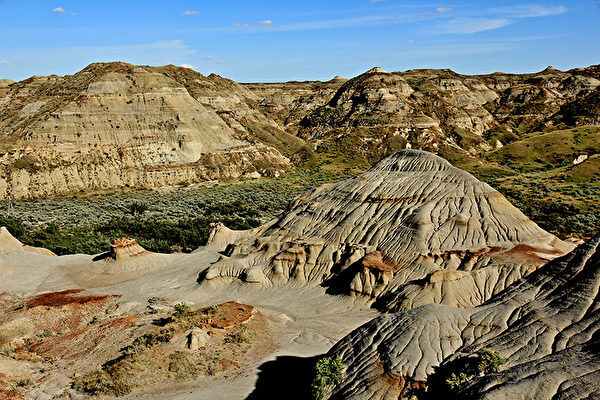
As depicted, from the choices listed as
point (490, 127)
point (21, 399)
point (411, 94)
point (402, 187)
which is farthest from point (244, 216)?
point (490, 127)

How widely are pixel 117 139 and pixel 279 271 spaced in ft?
237

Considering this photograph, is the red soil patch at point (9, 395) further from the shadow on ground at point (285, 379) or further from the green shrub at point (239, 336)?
the shadow on ground at point (285, 379)

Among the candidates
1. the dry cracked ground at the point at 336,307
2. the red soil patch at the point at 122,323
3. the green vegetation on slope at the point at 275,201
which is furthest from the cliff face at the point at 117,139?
the red soil patch at the point at 122,323

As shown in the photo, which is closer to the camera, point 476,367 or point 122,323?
point 476,367

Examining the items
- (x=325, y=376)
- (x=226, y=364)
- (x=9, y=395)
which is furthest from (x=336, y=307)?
(x=9, y=395)

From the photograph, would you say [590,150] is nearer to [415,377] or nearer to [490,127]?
[490,127]

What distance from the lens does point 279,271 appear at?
3769cm

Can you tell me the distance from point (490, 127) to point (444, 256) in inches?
4746

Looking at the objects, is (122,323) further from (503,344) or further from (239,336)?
(503,344)

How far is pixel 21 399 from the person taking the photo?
20.8 metres

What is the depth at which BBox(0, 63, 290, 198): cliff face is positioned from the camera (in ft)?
294

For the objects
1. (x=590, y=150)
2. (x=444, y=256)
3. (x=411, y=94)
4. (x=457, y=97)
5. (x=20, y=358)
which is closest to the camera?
(x=20, y=358)

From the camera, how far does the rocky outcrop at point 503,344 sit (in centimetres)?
1486

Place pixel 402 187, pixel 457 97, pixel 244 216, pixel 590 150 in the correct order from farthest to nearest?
pixel 457 97 < pixel 590 150 < pixel 244 216 < pixel 402 187
